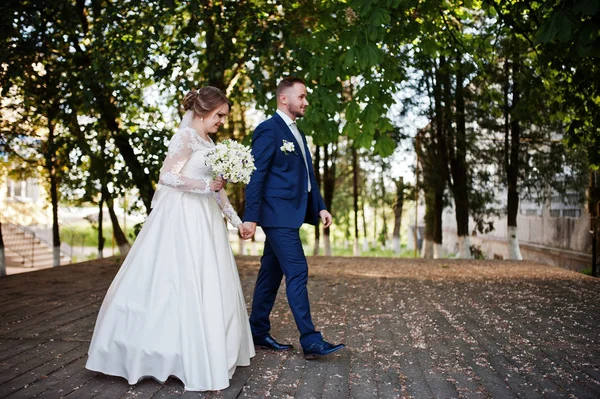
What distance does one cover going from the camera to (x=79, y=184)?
20.4 m

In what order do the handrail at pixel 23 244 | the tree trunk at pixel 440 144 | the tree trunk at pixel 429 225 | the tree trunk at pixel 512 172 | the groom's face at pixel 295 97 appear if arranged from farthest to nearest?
the handrail at pixel 23 244 → the tree trunk at pixel 429 225 → the tree trunk at pixel 440 144 → the tree trunk at pixel 512 172 → the groom's face at pixel 295 97

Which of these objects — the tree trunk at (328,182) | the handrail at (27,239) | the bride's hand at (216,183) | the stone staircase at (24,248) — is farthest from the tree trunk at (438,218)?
the bride's hand at (216,183)

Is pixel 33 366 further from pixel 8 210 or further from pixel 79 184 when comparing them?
pixel 8 210

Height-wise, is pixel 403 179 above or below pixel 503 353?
above

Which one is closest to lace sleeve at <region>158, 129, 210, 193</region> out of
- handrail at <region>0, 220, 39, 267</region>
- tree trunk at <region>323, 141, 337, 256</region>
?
tree trunk at <region>323, 141, 337, 256</region>

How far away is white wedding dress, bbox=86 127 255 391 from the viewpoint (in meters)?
4.73

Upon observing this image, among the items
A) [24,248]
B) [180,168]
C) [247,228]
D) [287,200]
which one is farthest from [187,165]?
[24,248]

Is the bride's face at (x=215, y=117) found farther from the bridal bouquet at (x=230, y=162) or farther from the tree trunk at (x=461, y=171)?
the tree trunk at (x=461, y=171)

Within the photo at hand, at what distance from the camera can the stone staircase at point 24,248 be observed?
2572 cm

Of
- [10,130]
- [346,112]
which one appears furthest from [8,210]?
[346,112]

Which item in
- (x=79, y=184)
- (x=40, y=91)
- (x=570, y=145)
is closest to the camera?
(x=570, y=145)

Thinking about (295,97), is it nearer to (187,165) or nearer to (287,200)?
(287,200)

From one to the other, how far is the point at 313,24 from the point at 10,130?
8.43 m

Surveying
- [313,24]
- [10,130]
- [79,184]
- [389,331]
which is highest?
[313,24]
